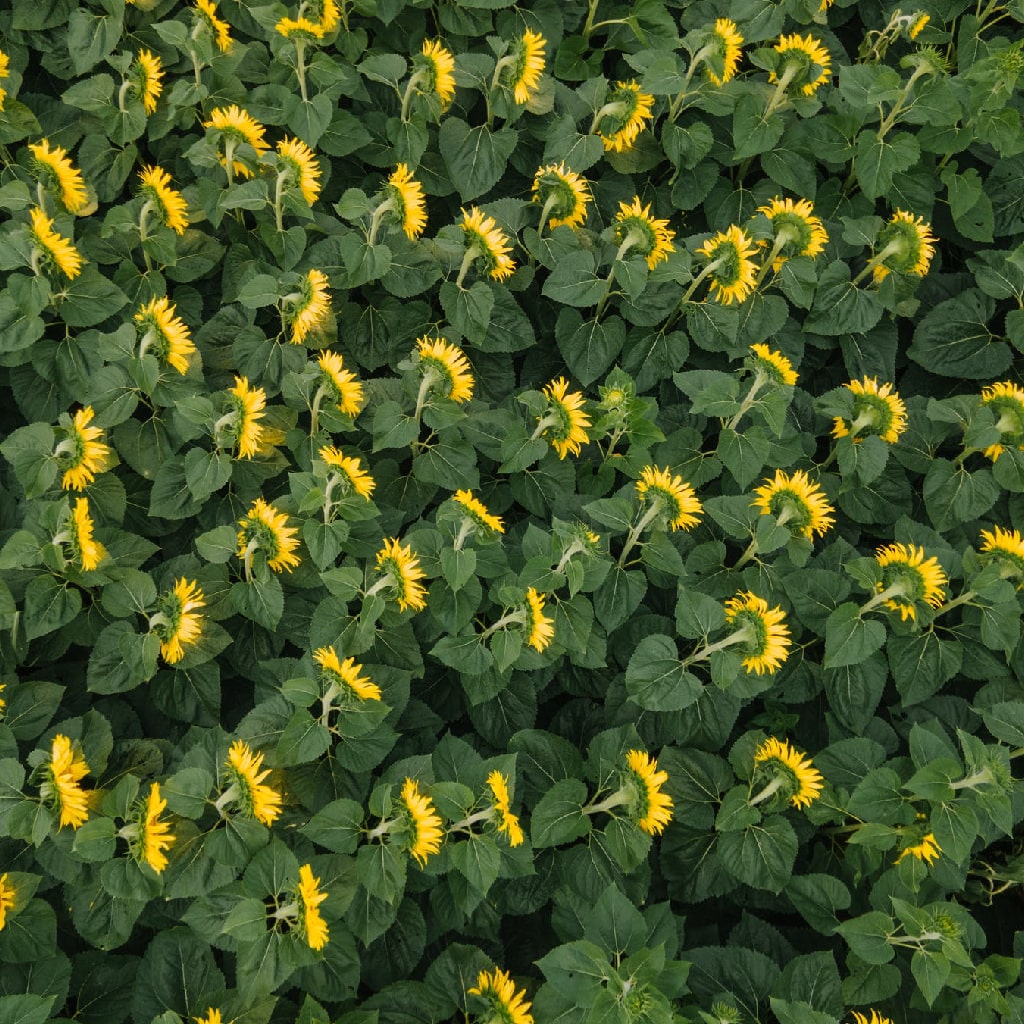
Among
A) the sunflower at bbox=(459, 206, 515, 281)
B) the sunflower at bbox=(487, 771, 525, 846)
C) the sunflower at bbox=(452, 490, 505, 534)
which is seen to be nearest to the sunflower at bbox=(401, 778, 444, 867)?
the sunflower at bbox=(487, 771, 525, 846)

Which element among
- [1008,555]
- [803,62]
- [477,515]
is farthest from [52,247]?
[1008,555]

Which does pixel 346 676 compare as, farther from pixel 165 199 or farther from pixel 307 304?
pixel 165 199

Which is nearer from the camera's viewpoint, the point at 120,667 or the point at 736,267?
the point at 120,667

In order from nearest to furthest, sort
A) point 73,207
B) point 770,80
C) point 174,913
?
1. point 174,913
2. point 73,207
3. point 770,80

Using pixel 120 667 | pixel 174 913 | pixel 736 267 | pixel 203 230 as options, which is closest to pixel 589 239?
pixel 736 267

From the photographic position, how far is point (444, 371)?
232cm

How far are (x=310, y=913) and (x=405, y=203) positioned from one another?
1613 mm

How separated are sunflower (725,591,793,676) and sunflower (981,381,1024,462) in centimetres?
83

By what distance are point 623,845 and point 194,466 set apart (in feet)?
4.21

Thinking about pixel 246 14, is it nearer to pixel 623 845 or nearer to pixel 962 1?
pixel 962 1

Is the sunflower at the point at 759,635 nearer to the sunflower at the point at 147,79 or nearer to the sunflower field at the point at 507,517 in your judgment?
the sunflower field at the point at 507,517

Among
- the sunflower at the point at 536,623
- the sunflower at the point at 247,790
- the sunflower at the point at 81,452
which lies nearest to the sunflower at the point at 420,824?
the sunflower at the point at 247,790

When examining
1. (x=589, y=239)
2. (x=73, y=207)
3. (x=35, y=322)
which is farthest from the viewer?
(x=589, y=239)

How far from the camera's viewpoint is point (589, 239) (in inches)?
108
